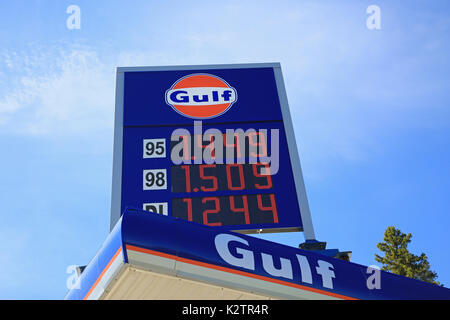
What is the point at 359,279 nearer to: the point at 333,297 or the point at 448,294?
the point at 333,297

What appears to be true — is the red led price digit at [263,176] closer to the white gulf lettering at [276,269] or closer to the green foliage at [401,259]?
the white gulf lettering at [276,269]

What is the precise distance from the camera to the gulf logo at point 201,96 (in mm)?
9516

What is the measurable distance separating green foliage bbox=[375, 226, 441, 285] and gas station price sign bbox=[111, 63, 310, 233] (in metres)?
19.6

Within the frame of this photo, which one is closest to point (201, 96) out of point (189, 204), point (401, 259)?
point (189, 204)

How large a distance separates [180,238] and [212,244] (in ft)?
0.94

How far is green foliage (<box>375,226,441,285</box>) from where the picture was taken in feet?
86.9

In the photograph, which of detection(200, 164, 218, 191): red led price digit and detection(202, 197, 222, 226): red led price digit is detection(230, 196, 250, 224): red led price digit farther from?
detection(200, 164, 218, 191): red led price digit

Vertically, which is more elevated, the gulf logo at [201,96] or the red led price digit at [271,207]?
the gulf logo at [201,96]

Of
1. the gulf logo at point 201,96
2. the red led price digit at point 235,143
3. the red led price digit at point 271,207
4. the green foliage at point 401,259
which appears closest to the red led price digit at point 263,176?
the red led price digit at point 271,207

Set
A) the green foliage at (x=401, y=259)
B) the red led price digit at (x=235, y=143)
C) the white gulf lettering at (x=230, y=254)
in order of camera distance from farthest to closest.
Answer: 1. the green foliage at (x=401, y=259)
2. the red led price digit at (x=235, y=143)
3. the white gulf lettering at (x=230, y=254)

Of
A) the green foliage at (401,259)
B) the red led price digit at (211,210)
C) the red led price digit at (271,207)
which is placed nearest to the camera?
the red led price digit at (211,210)

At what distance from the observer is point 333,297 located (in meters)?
4.12

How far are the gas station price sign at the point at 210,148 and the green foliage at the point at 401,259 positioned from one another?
64.2ft

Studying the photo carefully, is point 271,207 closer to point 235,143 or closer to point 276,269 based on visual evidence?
point 235,143
